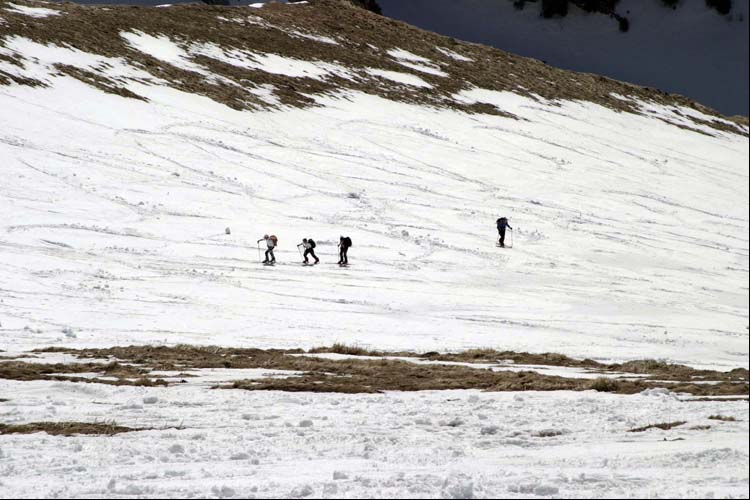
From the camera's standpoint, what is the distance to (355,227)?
35.2 metres

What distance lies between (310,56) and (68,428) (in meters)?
57.1

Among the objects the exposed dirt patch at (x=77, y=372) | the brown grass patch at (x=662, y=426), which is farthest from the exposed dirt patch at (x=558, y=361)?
the brown grass patch at (x=662, y=426)

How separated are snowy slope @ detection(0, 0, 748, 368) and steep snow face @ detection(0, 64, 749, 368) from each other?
0.13m

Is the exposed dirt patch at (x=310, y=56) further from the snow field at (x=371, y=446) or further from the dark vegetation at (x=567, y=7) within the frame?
the snow field at (x=371, y=446)

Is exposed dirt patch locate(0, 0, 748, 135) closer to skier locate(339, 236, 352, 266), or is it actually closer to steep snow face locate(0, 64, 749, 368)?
steep snow face locate(0, 64, 749, 368)

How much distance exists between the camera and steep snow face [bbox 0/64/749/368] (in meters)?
21.4

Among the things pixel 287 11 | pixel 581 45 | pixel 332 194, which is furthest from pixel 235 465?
pixel 581 45

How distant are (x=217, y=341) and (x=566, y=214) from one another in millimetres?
26927

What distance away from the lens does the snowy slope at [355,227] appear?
2150 centimetres

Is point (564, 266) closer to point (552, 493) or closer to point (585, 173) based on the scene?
point (585, 173)

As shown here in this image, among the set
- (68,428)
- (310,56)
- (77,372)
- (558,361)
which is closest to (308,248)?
(558,361)

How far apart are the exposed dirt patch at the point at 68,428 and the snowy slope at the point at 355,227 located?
6.90 meters

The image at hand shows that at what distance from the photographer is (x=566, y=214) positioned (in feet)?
138

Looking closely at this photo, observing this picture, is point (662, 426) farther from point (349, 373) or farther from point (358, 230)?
point (358, 230)
